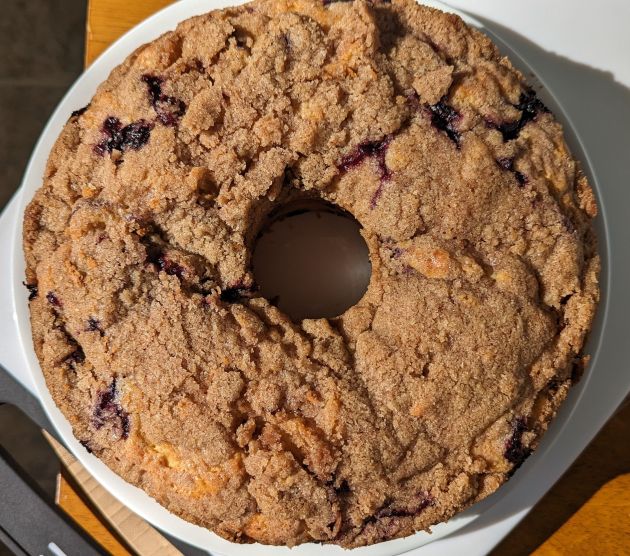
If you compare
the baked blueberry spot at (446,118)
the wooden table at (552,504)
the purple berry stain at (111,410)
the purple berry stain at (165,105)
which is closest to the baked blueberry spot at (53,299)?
the purple berry stain at (111,410)

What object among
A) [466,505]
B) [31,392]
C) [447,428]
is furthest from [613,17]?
[31,392]

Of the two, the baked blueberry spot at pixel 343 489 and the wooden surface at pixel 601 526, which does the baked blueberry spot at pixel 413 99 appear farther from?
the wooden surface at pixel 601 526

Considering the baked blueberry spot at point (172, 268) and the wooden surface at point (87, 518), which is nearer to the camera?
the baked blueberry spot at point (172, 268)

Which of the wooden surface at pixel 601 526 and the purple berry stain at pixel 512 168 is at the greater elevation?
the purple berry stain at pixel 512 168

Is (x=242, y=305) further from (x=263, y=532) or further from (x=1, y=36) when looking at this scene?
(x=1, y=36)

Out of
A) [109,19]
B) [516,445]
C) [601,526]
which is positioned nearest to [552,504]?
[601,526]

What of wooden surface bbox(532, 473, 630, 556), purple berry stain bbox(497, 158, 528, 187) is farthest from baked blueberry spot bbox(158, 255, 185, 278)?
wooden surface bbox(532, 473, 630, 556)
